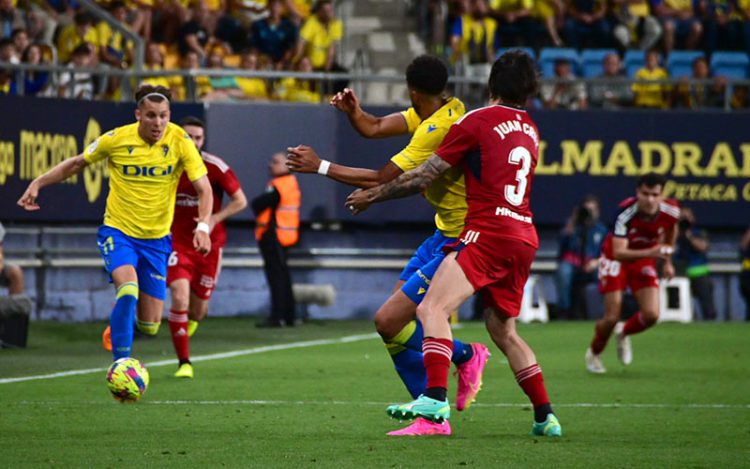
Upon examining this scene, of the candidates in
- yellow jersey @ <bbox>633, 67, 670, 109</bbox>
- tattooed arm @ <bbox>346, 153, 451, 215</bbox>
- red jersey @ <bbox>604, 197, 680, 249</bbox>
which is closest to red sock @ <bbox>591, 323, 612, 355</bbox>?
red jersey @ <bbox>604, 197, 680, 249</bbox>

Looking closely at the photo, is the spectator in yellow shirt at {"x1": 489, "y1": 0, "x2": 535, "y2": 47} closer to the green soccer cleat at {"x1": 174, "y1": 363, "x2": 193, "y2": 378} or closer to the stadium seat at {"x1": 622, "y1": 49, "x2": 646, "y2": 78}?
the stadium seat at {"x1": 622, "y1": 49, "x2": 646, "y2": 78}

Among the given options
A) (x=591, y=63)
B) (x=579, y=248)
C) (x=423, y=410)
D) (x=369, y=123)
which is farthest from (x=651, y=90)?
(x=423, y=410)

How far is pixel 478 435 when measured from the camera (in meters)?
9.03

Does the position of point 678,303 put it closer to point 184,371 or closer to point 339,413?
point 184,371

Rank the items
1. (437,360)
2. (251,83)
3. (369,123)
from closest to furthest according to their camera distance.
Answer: (437,360), (369,123), (251,83)

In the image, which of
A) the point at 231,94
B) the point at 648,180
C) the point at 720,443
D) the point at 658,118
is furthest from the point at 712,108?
the point at 720,443

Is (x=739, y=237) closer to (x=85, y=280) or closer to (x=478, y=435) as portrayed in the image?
(x=85, y=280)

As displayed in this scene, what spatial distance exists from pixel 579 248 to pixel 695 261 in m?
2.15

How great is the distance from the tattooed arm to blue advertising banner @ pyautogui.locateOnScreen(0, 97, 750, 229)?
12334mm

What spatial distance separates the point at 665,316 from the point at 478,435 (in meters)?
16.3

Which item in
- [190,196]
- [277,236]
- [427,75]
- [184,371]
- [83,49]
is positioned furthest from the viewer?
[277,236]

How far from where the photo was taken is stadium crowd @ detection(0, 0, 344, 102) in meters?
20.8

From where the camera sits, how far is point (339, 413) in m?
10.4

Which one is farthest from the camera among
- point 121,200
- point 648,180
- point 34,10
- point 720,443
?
point 34,10
